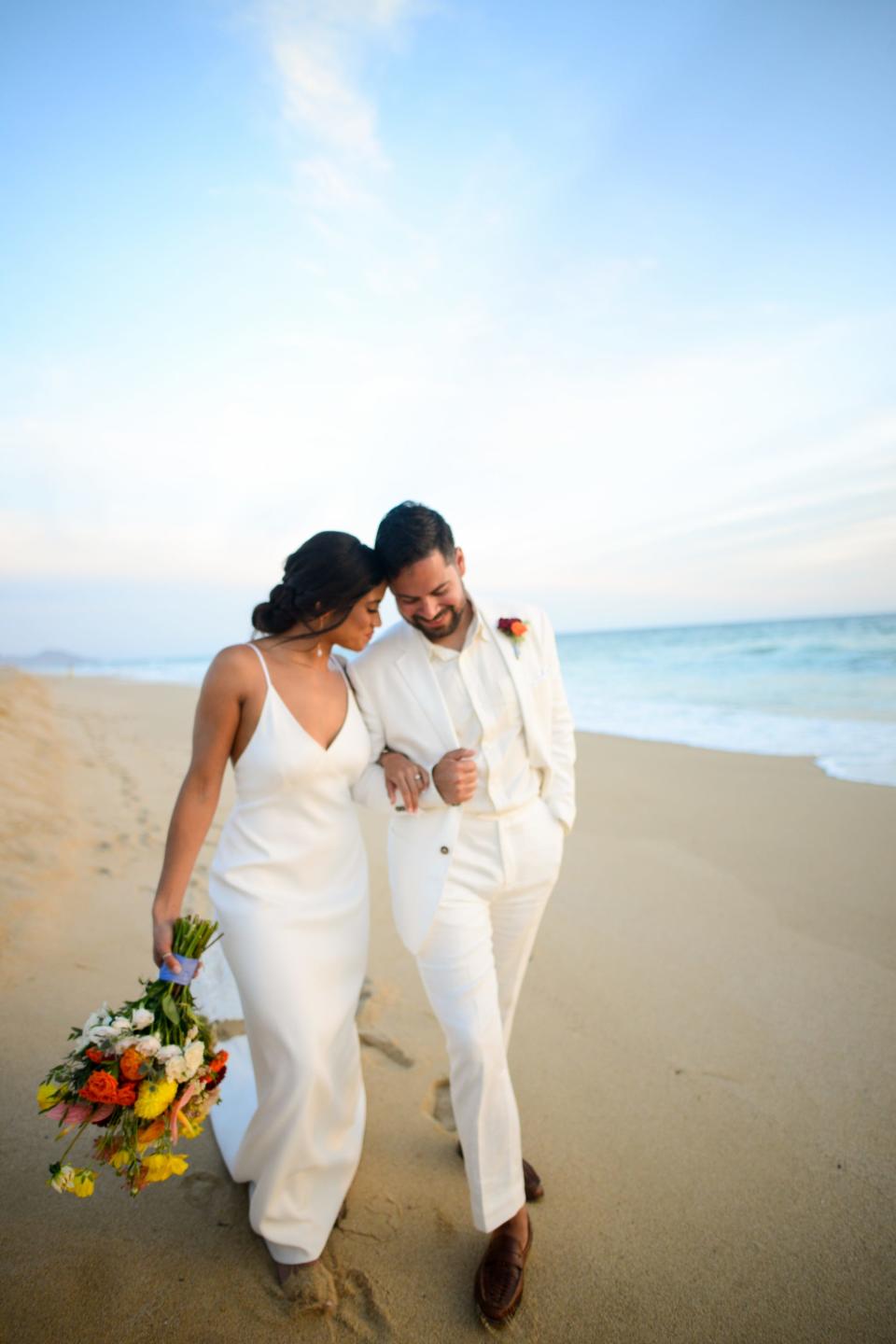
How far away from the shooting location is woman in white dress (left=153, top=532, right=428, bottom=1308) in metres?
2.27

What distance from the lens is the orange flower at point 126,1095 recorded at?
1.74 m

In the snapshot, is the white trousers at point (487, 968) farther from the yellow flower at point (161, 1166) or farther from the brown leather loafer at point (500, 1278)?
the yellow flower at point (161, 1166)

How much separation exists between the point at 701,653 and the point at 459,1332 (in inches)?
1390

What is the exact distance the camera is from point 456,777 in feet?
7.81

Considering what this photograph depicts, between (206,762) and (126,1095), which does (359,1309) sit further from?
(206,762)

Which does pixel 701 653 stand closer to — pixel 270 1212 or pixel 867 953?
pixel 867 953

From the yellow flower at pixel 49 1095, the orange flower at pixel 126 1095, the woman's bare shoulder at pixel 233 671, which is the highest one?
the woman's bare shoulder at pixel 233 671

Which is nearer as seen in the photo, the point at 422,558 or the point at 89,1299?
the point at 89,1299

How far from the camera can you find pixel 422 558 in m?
2.53

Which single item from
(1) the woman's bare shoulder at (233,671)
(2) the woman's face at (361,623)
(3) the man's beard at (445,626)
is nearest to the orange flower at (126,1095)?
(1) the woman's bare shoulder at (233,671)

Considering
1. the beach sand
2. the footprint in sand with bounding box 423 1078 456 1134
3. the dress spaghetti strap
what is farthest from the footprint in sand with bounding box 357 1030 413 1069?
the dress spaghetti strap

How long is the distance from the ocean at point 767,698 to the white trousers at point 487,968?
21.6 ft

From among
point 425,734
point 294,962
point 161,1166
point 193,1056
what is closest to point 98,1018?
point 193,1056

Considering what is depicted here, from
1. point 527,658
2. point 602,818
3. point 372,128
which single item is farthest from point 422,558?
Answer: point 372,128
